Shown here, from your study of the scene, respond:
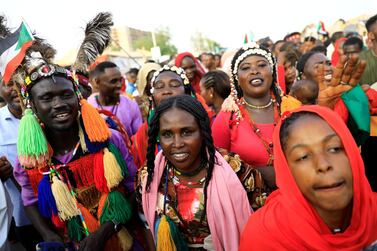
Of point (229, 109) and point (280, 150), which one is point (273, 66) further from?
point (280, 150)

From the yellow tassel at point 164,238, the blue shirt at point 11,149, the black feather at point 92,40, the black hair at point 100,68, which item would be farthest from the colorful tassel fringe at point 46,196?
the black hair at point 100,68

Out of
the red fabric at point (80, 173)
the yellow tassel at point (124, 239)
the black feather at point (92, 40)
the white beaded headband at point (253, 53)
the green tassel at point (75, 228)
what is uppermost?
the black feather at point (92, 40)

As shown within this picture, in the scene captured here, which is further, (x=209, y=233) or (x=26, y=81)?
(x=26, y=81)

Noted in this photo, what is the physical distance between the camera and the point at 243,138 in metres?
2.77

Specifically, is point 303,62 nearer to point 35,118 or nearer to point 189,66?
point 189,66

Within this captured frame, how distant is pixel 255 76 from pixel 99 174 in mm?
1466

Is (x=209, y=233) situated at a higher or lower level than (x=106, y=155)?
lower

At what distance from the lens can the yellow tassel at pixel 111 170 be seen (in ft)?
7.93

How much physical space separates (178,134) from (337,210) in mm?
996

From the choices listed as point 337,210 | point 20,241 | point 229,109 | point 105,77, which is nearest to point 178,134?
point 229,109

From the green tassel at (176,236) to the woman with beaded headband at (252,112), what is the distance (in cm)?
76

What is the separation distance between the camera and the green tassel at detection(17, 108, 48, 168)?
2.32 metres

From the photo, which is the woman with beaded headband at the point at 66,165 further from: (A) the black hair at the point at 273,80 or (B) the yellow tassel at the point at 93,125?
(A) the black hair at the point at 273,80

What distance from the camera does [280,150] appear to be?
1783mm
